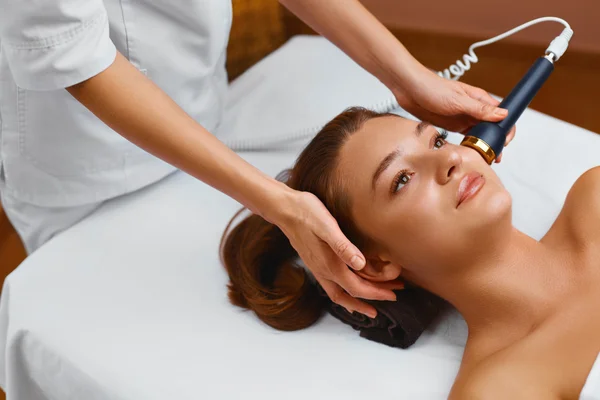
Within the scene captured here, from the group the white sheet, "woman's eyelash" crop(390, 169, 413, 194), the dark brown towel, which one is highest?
"woman's eyelash" crop(390, 169, 413, 194)

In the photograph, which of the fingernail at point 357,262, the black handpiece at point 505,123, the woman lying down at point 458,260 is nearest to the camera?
the fingernail at point 357,262

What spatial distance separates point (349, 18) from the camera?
1356mm

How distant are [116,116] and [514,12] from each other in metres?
1.54

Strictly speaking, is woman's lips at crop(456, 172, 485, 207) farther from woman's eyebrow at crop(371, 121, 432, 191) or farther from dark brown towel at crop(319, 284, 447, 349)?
dark brown towel at crop(319, 284, 447, 349)

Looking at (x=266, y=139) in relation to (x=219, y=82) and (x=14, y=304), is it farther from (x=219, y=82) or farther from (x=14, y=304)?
(x=14, y=304)

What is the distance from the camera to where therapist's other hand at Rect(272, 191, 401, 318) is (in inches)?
39.3

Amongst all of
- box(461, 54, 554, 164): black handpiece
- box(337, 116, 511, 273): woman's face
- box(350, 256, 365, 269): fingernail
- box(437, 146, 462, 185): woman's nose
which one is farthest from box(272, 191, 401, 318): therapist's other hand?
box(461, 54, 554, 164): black handpiece

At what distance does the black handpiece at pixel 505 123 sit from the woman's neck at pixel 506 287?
0.51ft

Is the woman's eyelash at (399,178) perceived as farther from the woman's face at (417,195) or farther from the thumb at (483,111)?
the thumb at (483,111)

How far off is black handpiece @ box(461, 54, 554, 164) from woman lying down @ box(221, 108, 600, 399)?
0.03 meters

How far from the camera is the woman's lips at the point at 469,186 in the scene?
111cm

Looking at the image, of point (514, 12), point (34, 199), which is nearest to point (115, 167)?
point (34, 199)

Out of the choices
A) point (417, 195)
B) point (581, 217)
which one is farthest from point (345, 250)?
point (581, 217)

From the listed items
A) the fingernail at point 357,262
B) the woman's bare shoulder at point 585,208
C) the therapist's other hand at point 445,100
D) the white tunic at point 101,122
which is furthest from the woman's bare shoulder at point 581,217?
the white tunic at point 101,122
